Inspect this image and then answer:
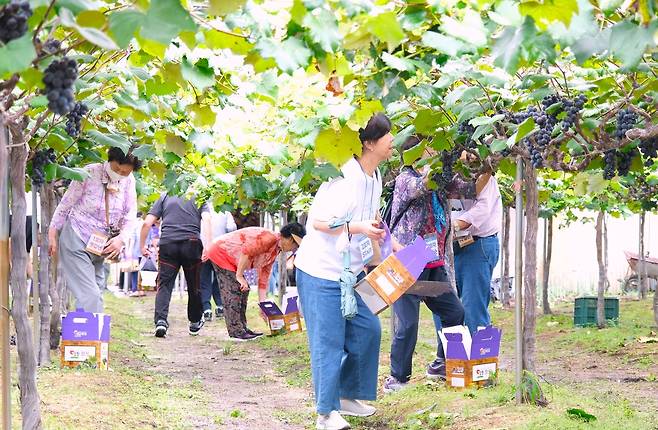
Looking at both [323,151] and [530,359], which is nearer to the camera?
[323,151]

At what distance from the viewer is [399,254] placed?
16.2 feet

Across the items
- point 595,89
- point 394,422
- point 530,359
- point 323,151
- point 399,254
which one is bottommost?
point 394,422

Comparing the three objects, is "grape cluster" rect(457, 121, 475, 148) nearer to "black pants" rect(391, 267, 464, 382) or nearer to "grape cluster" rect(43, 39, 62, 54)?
"black pants" rect(391, 267, 464, 382)

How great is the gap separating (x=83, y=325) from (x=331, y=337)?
2.21 metres

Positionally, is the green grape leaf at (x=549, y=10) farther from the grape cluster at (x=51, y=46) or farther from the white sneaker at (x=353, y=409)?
the white sneaker at (x=353, y=409)

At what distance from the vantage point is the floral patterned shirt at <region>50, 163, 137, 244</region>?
7.05 metres

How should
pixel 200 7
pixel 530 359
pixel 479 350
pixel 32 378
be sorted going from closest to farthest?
pixel 200 7 < pixel 32 378 < pixel 530 359 < pixel 479 350

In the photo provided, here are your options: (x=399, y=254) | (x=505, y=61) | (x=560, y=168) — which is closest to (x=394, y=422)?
(x=399, y=254)

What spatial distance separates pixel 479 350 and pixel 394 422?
74 cm

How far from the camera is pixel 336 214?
521 cm

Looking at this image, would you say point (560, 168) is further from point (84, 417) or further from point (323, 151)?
point (84, 417)

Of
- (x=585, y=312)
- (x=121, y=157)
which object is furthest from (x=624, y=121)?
(x=585, y=312)

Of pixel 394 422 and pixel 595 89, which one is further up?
pixel 595 89

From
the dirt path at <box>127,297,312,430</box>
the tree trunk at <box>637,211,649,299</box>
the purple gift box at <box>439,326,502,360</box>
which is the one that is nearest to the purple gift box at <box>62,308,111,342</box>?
the dirt path at <box>127,297,312,430</box>
